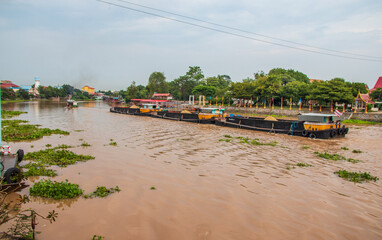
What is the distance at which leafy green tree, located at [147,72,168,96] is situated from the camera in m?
86.7

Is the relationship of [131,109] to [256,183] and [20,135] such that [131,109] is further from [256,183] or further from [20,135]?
[256,183]

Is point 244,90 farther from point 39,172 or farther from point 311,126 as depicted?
point 39,172

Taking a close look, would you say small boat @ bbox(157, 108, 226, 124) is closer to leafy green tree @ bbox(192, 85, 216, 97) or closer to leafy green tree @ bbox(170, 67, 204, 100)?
leafy green tree @ bbox(192, 85, 216, 97)

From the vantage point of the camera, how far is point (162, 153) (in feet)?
41.3

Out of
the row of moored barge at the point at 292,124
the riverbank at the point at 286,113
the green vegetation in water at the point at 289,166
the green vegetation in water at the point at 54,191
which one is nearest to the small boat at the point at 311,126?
the row of moored barge at the point at 292,124

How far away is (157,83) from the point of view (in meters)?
88.2

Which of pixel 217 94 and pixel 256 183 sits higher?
pixel 217 94

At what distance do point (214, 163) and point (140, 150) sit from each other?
14.5ft

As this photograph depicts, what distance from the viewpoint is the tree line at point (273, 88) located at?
37.2 metres

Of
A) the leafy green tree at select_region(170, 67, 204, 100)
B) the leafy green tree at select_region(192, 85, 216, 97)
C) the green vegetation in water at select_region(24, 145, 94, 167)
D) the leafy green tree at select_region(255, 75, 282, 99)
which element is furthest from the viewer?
the leafy green tree at select_region(170, 67, 204, 100)

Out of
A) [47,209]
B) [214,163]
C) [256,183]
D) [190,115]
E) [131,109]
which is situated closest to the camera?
[47,209]

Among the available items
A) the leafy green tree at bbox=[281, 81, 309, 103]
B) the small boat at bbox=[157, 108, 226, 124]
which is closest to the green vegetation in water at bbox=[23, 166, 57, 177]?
the small boat at bbox=[157, 108, 226, 124]

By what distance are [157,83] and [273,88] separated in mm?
52416

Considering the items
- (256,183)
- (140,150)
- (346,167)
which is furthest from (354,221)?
(140,150)
